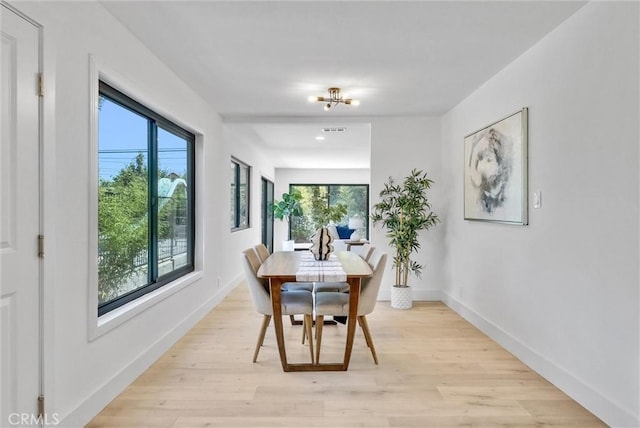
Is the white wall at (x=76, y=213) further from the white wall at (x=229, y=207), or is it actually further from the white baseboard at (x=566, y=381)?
the white baseboard at (x=566, y=381)

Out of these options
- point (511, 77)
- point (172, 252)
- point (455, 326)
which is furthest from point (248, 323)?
point (511, 77)

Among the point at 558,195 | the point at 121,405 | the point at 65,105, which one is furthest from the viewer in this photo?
the point at 558,195

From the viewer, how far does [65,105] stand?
1871 millimetres

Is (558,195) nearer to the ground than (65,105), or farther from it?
nearer to the ground

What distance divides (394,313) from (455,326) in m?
0.69

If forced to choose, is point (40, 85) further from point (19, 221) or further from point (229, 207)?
point (229, 207)

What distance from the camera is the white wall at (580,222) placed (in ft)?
6.17

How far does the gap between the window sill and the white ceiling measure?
1.85m

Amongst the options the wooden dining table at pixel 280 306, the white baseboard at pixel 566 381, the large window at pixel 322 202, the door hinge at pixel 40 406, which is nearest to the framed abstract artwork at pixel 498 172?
the white baseboard at pixel 566 381

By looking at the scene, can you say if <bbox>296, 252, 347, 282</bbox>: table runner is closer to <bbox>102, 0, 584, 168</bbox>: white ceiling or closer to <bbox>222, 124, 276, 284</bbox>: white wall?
<bbox>102, 0, 584, 168</bbox>: white ceiling

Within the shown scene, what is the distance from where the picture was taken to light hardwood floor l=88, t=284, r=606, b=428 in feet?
6.72

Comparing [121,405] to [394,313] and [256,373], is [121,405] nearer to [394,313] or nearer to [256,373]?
[256,373]

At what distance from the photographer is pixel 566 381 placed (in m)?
2.31

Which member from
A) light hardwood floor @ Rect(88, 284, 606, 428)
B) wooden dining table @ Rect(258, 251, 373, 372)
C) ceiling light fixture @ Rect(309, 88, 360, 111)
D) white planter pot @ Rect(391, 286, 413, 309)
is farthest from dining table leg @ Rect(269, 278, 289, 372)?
white planter pot @ Rect(391, 286, 413, 309)
